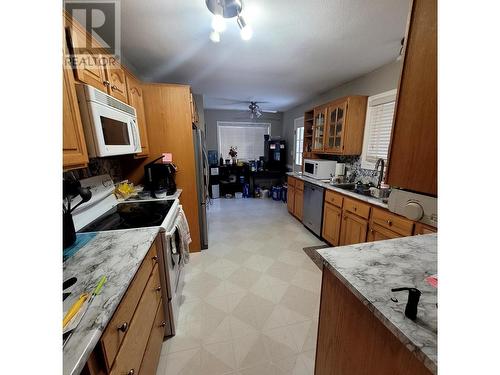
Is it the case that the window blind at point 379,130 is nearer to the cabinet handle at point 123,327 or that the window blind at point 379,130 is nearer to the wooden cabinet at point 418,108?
the wooden cabinet at point 418,108

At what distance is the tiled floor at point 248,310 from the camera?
137 cm

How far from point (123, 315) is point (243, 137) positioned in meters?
5.40

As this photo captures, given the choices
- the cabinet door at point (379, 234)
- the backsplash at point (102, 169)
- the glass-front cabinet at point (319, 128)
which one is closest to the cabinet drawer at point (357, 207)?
the cabinet door at point (379, 234)

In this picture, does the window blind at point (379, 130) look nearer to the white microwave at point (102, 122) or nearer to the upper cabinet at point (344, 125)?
the upper cabinet at point (344, 125)

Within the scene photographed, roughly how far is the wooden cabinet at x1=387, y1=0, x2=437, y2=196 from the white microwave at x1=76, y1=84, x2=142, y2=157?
1529mm

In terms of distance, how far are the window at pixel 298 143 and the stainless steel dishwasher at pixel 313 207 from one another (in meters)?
1.78

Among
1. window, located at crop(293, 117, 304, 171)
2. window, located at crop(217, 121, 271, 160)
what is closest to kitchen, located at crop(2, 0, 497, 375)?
window, located at crop(293, 117, 304, 171)

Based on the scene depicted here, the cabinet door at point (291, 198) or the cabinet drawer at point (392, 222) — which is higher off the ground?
the cabinet drawer at point (392, 222)

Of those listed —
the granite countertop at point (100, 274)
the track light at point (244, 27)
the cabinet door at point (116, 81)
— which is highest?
the track light at point (244, 27)

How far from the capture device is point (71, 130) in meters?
1.09

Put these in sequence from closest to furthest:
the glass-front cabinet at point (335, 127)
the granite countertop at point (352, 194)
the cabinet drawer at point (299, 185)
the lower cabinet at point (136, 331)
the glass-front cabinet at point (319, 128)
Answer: the lower cabinet at point (136, 331) → the granite countertop at point (352, 194) → the glass-front cabinet at point (335, 127) → the glass-front cabinet at point (319, 128) → the cabinet drawer at point (299, 185)

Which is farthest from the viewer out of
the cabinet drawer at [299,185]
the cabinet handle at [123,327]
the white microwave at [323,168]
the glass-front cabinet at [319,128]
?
the cabinet drawer at [299,185]

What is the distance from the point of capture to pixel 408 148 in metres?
0.62

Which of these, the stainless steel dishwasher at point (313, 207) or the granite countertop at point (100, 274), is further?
the stainless steel dishwasher at point (313, 207)
